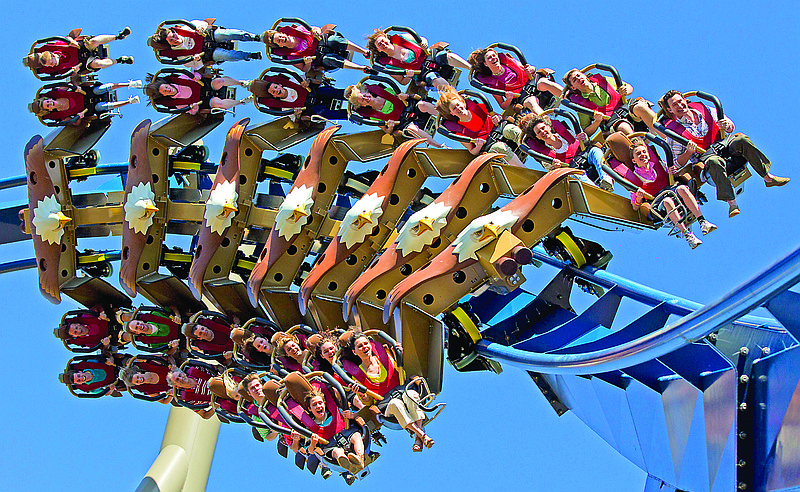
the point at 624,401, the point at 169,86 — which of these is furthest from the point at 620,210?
the point at 169,86

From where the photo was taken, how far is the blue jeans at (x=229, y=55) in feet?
46.3

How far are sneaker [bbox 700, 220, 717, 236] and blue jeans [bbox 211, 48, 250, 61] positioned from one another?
5.85 metres

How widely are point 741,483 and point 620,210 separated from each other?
294 centimetres

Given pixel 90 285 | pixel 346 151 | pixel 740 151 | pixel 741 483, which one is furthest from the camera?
pixel 90 285

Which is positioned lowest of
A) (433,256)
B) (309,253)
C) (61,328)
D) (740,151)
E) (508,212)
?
(61,328)

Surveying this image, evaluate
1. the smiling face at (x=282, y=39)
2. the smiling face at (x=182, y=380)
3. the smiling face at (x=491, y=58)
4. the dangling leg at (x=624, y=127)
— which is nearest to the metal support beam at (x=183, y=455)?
the smiling face at (x=182, y=380)

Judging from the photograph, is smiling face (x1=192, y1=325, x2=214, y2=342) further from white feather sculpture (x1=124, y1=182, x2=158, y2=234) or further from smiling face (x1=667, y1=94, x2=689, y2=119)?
smiling face (x1=667, y1=94, x2=689, y2=119)

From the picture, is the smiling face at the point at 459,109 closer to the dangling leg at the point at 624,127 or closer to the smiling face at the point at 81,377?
the dangling leg at the point at 624,127

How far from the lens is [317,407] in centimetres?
1153

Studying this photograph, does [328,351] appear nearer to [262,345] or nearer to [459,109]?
[262,345]

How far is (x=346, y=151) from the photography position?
1345cm

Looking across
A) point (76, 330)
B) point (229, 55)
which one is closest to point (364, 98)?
point (229, 55)

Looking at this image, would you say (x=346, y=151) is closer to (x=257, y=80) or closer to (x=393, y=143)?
(x=393, y=143)

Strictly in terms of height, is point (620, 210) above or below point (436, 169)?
above
